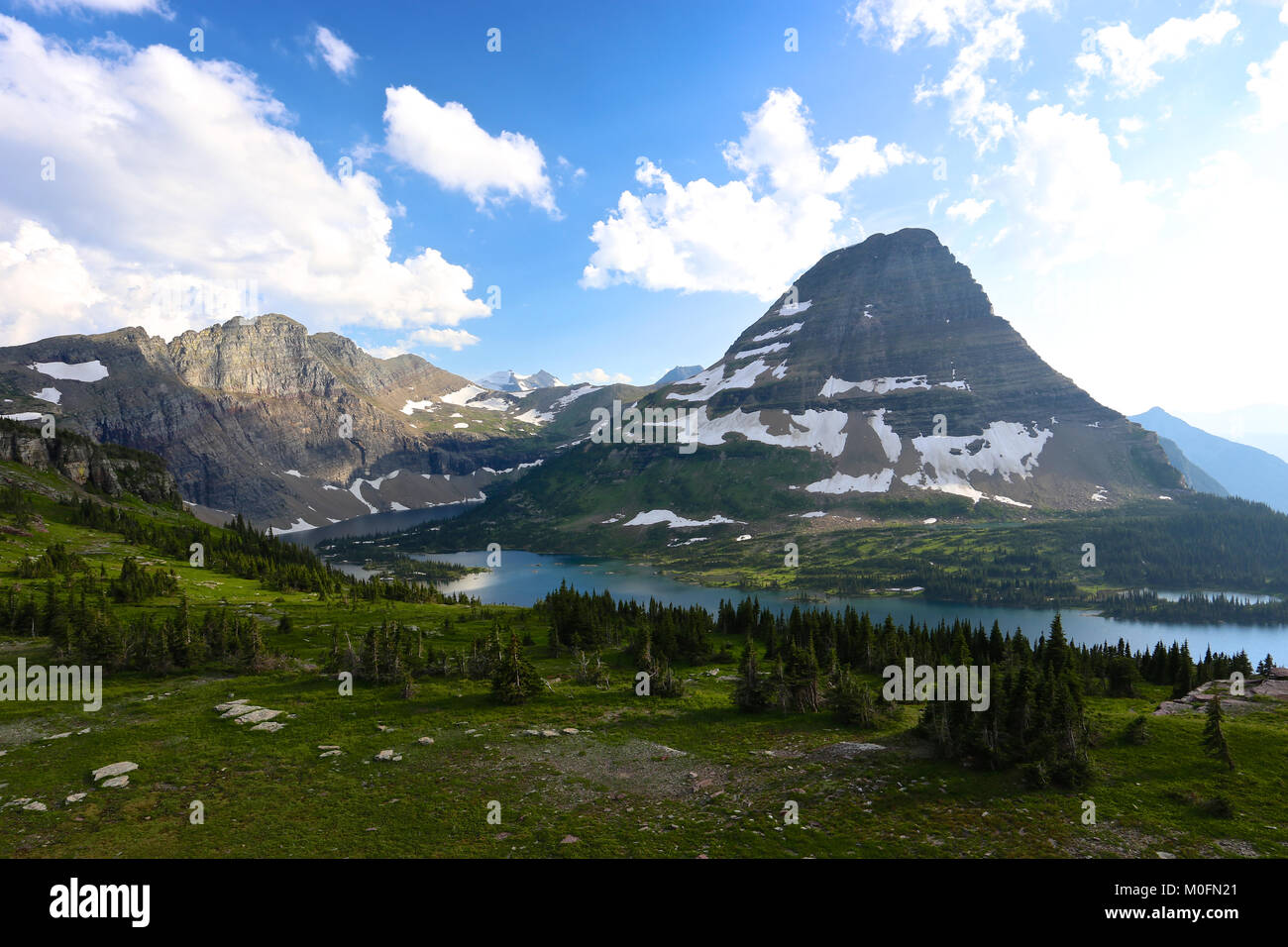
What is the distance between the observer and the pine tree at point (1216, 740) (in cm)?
2925

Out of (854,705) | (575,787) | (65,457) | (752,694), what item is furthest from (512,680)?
(65,457)

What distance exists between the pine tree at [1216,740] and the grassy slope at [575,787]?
89 cm

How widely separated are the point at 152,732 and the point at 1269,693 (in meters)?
80.9

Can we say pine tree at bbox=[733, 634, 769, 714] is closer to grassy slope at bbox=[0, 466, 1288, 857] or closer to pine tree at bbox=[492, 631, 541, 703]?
grassy slope at bbox=[0, 466, 1288, 857]

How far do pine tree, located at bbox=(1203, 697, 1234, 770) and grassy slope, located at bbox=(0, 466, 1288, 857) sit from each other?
2.91 ft

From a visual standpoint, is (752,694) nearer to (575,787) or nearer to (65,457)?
(575,787)

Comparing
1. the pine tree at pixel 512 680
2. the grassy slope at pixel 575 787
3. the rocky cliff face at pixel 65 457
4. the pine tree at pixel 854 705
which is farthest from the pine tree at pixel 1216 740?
the rocky cliff face at pixel 65 457

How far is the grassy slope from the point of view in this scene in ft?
75.9
